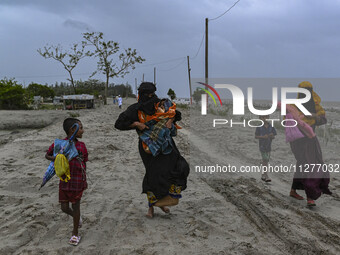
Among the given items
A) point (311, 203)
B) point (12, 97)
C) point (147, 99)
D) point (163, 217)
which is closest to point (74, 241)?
point (163, 217)

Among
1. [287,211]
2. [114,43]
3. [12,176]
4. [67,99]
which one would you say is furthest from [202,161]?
[114,43]

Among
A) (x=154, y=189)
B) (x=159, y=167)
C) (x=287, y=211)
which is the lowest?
(x=287, y=211)

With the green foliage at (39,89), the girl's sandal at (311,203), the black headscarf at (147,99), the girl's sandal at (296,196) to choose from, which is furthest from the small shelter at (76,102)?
the green foliage at (39,89)

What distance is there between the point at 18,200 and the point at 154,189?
7.40ft

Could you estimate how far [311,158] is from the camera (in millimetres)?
4555

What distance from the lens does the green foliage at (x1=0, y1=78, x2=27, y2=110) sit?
91.6 feet

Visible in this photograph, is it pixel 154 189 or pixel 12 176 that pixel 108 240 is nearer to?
pixel 154 189

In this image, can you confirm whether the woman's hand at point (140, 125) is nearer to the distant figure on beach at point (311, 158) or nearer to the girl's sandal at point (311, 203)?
the distant figure on beach at point (311, 158)

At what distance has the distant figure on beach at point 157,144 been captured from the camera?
146 inches

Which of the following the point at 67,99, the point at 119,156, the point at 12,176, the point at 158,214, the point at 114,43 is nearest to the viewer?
the point at 158,214

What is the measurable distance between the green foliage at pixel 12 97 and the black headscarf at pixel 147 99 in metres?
27.3

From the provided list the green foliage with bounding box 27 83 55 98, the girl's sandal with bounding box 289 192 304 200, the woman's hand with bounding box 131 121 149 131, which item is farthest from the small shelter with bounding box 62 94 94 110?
the green foliage with bounding box 27 83 55 98

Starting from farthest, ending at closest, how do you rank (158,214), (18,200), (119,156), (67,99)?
(67,99)
(119,156)
(18,200)
(158,214)

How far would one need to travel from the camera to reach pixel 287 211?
174 inches
